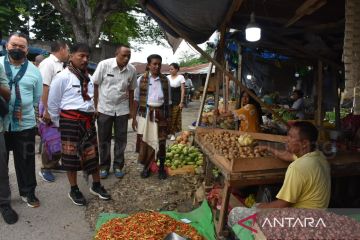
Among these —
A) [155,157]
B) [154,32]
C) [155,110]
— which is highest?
[154,32]

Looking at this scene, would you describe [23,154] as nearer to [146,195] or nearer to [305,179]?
[146,195]

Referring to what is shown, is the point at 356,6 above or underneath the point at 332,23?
underneath

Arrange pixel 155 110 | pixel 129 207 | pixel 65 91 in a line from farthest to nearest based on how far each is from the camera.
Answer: pixel 155 110 → pixel 129 207 → pixel 65 91

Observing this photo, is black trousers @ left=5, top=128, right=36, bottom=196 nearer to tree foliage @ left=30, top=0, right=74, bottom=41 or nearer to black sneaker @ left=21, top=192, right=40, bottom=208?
black sneaker @ left=21, top=192, right=40, bottom=208

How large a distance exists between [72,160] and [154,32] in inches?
822

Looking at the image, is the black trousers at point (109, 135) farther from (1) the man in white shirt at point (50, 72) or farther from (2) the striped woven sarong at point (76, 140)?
(2) the striped woven sarong at point (76, 140)

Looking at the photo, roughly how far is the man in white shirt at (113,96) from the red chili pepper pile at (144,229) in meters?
2.08

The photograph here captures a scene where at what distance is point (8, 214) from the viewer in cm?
378

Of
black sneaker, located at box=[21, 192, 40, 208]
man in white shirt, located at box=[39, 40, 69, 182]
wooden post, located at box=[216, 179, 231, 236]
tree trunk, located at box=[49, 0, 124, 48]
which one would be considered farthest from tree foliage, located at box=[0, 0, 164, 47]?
wooden post, located at box=[216, 179, 231, 236]

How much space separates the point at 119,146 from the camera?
539cm

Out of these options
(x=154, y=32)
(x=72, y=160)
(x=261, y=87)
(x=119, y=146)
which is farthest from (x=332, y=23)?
(x=154, y=32)

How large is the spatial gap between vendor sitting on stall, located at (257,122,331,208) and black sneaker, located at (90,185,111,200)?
251cm

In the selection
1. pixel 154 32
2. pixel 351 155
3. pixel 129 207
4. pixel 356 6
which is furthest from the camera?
pixel 154 32

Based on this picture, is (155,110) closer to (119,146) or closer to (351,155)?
(119,146)
